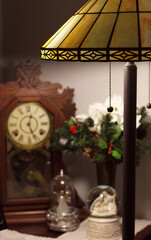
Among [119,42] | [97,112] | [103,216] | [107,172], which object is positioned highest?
[119,42]

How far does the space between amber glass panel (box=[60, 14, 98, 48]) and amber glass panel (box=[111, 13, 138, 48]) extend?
0.20ft

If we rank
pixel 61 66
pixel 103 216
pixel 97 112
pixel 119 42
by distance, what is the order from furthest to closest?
pixel 61 66 → pixel 97 112 → pixel 103 216 → pixel 119 42

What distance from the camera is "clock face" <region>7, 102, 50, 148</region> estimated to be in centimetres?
180

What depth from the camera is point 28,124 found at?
1.81m

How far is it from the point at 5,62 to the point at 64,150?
480 mm

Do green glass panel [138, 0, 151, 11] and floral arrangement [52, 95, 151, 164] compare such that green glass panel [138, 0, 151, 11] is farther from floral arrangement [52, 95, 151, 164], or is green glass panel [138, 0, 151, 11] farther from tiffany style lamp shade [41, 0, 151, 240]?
floral arrangement [52, 95, 151, 164]

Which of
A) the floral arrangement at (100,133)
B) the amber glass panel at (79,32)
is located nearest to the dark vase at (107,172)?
the floral arrangement at (100,133)

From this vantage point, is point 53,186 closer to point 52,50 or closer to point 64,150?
point 64,150

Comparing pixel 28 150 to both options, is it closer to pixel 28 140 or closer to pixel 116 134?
pixel 28 140

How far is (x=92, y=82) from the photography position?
1929mm

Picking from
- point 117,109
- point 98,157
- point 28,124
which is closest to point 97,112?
point 117,109

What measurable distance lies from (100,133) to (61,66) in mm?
395

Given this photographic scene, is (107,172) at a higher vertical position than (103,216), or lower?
higher

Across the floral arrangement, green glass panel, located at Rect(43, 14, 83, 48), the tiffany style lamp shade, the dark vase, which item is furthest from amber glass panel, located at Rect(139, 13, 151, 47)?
the dark vase
